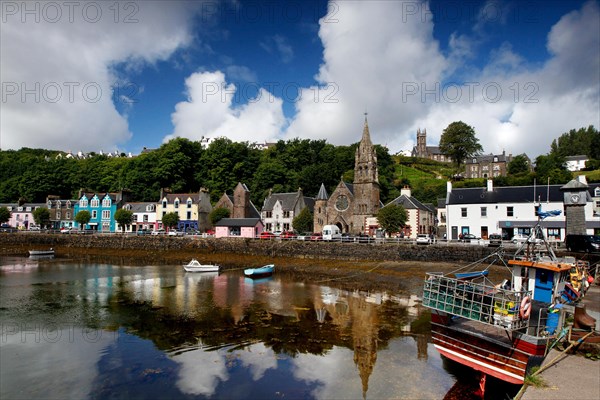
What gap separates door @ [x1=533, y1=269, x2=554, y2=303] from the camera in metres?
15.1

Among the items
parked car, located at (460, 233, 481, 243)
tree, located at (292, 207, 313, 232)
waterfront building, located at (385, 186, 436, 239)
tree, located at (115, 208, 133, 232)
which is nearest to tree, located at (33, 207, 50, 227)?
tree, located at (115, 208, 133, 232)

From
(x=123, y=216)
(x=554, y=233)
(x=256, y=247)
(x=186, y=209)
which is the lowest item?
(x=256, y=247)

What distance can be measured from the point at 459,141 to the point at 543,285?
80.8 meters

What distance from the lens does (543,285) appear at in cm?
1527

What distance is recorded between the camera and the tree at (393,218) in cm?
4631

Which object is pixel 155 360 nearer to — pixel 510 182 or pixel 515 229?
pixel 515 229

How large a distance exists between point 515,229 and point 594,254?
14589mm

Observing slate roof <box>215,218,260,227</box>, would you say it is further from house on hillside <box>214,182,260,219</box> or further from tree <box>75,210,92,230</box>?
tree <box>75,210,92,230</box>

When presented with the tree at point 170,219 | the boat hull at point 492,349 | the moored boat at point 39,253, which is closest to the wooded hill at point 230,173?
the tree at point 170,219

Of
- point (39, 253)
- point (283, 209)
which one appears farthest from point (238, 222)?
point (39, 253)

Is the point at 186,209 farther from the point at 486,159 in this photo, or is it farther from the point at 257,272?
the point at 486,159

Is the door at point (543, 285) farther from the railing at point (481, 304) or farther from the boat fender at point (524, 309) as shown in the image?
the boat fender at point (524, 309)

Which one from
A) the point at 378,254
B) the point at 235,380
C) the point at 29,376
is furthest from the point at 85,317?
the point at 378,254

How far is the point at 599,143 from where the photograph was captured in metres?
92.2
